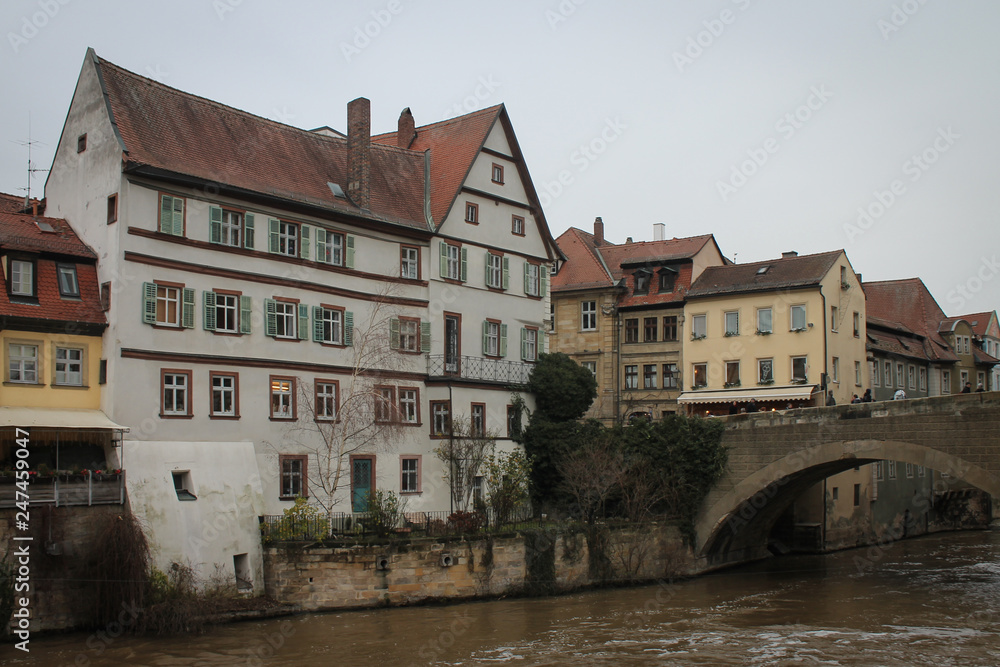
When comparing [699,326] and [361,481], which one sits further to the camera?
[699,326]

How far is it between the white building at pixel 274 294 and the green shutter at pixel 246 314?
56 mm

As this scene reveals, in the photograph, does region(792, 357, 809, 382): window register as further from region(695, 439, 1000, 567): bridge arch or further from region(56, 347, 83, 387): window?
region(56, 347, 83, 387): window

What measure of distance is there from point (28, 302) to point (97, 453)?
4.01 metres

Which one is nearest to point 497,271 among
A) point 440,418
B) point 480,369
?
point 480,369

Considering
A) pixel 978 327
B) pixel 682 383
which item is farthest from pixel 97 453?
pixel 978 327

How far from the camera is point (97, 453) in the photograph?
25266mm

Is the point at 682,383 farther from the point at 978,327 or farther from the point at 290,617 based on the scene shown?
the point at 978,327

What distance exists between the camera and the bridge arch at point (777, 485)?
29484 mm

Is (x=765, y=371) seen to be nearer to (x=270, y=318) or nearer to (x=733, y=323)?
(x=733, y=323)

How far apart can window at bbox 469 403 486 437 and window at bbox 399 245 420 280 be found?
4.69 m

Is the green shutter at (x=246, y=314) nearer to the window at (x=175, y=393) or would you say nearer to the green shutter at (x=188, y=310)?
the green shutter at (x=188, y=310)

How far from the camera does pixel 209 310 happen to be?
27656 mm

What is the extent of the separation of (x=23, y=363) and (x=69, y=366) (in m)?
1.06

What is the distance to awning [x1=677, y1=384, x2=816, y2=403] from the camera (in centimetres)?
4212
